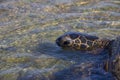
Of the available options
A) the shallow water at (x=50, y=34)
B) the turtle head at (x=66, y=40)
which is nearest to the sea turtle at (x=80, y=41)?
the turtle head at (x=66, y=40)

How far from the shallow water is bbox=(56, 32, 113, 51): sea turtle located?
5.5 inches

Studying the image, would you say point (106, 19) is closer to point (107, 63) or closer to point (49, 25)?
point (49, 25)

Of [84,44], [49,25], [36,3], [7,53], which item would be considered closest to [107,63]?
[84,44]

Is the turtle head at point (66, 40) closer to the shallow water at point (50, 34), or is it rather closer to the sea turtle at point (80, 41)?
the sea turtle at point (80, 41)

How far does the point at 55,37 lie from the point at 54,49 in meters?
0.44

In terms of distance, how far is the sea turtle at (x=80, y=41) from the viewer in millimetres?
5843

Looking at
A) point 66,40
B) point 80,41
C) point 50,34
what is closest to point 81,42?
point 80,41

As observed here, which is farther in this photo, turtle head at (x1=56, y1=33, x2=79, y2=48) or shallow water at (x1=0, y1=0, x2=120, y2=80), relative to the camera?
turtle head at (x1=56, y1=33, x2=79, y2=48)

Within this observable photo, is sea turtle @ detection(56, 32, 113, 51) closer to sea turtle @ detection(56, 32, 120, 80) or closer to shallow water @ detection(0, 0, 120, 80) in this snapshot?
sea turtle @ detection(56, 32, 120, 80)

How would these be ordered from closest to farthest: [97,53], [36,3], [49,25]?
[97,53] < [49,25] < [36,3]

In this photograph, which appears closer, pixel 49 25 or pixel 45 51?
pixel 45 51

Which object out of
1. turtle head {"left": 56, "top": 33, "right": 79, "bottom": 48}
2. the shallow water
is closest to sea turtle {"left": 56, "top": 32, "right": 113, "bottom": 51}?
turtle head {"left": 56, "top": 33, "right": 79, "bottom": 48}

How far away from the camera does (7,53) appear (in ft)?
19.0

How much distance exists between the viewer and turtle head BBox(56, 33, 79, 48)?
19.3ft
